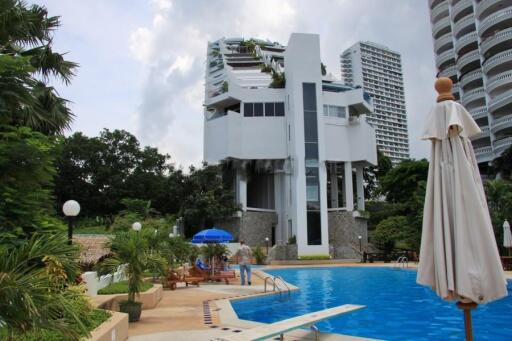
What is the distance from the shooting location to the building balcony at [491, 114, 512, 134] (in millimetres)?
42353

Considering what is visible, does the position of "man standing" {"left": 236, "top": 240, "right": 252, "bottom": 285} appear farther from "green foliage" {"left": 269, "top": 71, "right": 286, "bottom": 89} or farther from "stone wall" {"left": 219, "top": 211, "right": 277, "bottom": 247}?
"green foliage" {"left": 269, "top": 71, "right": 286, "bottom": 89}

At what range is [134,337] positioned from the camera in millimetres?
6469

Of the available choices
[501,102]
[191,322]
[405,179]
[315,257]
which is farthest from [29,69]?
[501,102]

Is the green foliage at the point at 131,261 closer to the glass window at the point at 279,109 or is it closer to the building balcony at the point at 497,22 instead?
the glass window at the point at 279,109

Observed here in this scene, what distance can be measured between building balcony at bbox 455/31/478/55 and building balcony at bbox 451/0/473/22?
293 centimetres

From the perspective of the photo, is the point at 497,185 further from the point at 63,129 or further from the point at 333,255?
the point at 63,129

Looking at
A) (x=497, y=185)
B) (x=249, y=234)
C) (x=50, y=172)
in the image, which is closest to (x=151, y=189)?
(x=249, y=234)

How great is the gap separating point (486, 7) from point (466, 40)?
4.81m

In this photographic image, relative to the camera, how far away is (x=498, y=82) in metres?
43.1

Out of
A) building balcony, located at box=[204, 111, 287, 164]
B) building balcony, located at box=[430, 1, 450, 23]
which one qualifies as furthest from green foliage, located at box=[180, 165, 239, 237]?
building balcony, located at box=[430, 1, 450, 23]

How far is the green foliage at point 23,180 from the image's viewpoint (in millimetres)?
6406

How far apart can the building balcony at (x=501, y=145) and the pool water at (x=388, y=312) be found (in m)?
33.1

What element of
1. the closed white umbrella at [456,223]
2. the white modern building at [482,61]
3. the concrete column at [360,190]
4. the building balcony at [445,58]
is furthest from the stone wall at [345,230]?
the closed white umbrella at [456,223]

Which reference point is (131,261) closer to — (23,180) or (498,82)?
(23,180)
